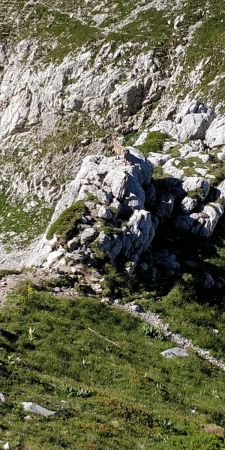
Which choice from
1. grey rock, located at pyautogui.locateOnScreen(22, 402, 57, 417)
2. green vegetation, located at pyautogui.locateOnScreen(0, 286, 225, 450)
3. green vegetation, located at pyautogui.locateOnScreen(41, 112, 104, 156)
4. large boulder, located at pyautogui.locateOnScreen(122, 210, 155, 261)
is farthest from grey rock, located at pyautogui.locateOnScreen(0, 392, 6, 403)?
green vegetation, located at pyautogui.locateOnScreen(41, 112, 104, 156)

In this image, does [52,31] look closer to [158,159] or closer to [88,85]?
[88,85]

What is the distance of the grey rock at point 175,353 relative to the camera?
84.1ft

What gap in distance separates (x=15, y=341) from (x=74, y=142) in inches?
1755

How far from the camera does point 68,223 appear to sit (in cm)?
3297

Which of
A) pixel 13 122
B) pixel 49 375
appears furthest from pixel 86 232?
pixel 13 122

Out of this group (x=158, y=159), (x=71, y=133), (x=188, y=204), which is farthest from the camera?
(x=71, y=133)

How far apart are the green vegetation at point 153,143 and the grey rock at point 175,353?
25.0 meters

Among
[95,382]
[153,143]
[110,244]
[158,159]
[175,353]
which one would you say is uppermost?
[153,143]

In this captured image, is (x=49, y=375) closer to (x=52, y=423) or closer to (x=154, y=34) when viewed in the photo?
(x=52, y=423)

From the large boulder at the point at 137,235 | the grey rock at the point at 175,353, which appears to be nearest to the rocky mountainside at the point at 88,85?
the large boulder at the point at 137,235

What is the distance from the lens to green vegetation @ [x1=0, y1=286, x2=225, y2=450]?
584 inches

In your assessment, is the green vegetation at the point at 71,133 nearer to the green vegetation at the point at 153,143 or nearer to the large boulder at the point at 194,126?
the green vegetation at the point at 153,143

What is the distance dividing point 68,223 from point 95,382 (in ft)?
46.0

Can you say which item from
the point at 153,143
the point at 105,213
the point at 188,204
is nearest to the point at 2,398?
the point at 105,213
